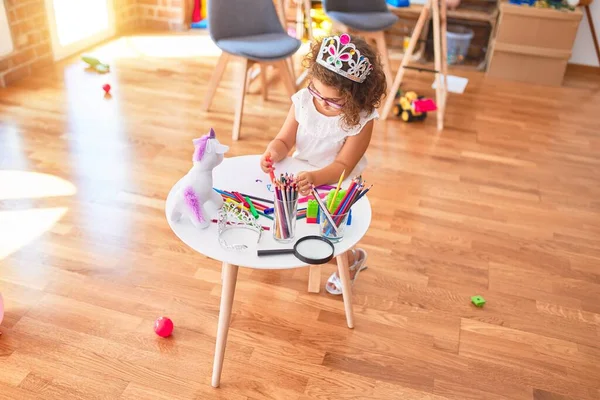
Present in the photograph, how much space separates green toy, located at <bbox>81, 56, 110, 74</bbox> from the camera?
3441mm

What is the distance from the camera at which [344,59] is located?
1.38m

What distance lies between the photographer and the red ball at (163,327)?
1579 mm

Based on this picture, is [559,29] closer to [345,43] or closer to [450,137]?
[450,137]

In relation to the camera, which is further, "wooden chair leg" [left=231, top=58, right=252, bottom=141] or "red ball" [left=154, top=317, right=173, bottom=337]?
"wooden chair leg" [left=231, top=58, right=252, bottom=141]

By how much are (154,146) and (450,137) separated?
59.4 inches

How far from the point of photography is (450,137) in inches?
115

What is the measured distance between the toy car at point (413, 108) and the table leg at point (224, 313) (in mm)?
1931

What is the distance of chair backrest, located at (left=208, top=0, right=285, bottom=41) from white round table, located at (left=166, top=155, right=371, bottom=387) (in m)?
1.38

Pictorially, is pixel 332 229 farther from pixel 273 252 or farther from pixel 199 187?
pixel 199 187

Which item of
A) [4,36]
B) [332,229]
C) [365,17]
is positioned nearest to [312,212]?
[332,229]

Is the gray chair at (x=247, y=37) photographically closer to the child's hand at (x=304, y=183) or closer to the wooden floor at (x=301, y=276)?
the wooden floor at (x=301, y=276)

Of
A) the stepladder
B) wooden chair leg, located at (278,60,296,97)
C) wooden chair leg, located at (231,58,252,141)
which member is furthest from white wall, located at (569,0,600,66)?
wooden chair leg, located at (231,58,252,141)

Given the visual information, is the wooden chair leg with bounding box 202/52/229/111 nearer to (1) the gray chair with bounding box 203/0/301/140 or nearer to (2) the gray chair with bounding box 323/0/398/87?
(1) the gray chair with bounding box 203/0/301/140

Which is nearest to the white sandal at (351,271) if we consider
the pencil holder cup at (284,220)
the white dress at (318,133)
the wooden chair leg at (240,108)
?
the white dress at (318,133)
